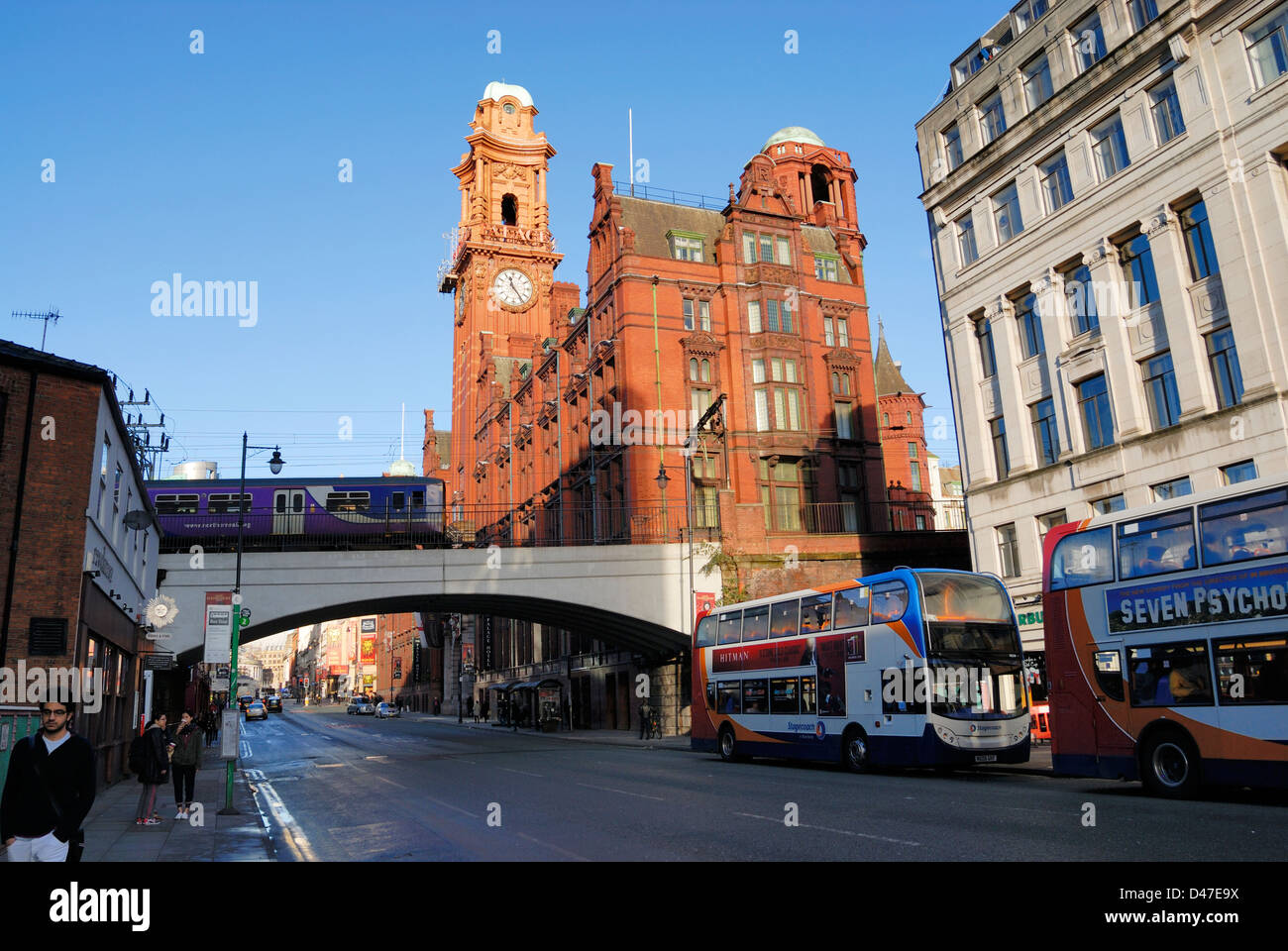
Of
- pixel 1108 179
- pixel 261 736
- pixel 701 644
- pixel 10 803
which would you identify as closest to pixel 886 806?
pixel 10 803

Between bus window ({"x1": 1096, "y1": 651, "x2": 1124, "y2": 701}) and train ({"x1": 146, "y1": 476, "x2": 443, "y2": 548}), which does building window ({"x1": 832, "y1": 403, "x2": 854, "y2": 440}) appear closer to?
train ({"x1": 146, "y1": 476, "x2": 443, "y2": 548})

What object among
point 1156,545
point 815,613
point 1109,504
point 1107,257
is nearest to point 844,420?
point 1107,257

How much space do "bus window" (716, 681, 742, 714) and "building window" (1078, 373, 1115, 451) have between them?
12.9 m

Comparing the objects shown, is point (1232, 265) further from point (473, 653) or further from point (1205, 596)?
point (473, 653)

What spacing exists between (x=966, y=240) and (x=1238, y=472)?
45.0ft

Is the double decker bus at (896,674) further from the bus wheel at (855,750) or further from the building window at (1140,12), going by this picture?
the building window at (1140,12)

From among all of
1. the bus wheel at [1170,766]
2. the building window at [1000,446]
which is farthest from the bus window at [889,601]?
the building window at [1000,446]

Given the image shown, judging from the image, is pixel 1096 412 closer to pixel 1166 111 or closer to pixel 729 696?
pixel 1166 111

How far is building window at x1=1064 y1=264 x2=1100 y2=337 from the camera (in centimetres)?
2800

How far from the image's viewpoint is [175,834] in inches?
549

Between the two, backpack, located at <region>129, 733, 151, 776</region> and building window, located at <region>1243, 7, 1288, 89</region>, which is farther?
building window, located at <region>1243, 7, 1288, 89</region>

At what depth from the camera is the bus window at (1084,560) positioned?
16.1 m

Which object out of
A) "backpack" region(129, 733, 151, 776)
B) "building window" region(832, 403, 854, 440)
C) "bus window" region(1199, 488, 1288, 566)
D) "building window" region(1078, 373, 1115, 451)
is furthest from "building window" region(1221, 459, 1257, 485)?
"building window" region(832, 403, 854, 440)

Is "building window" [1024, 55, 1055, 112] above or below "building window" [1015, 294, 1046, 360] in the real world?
above
